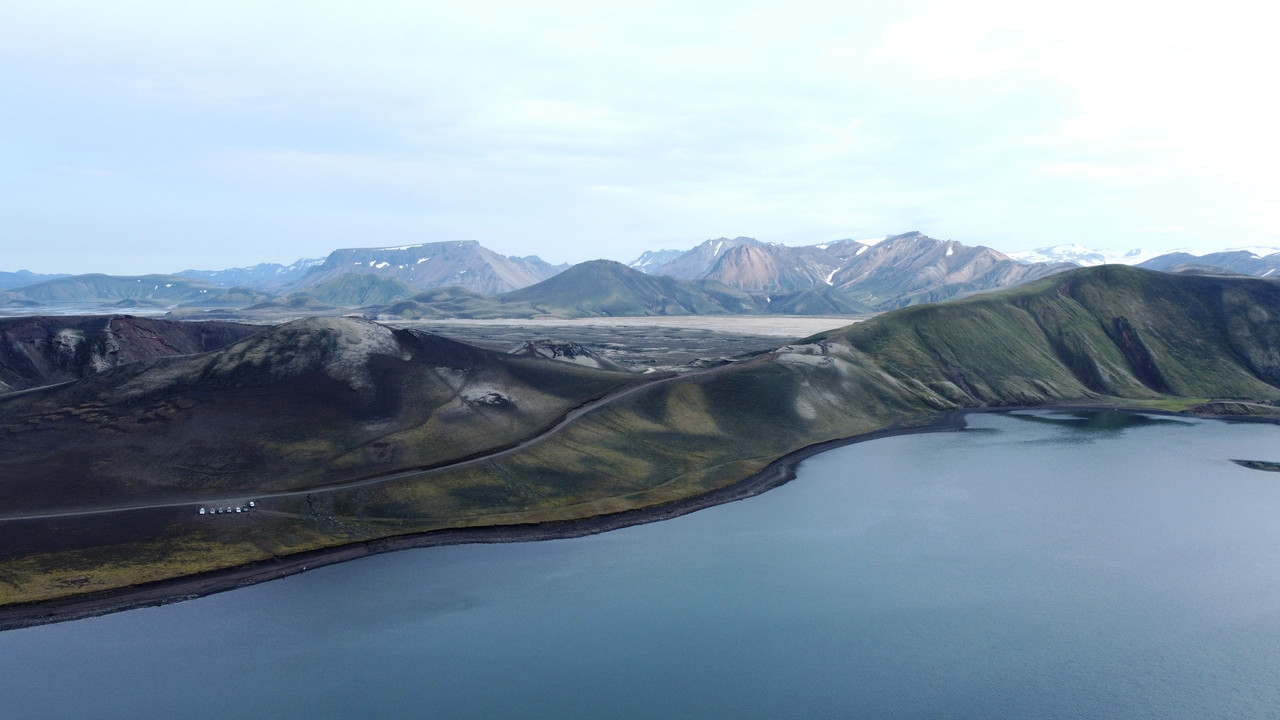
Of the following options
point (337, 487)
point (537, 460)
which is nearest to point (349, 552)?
point (337, 487)

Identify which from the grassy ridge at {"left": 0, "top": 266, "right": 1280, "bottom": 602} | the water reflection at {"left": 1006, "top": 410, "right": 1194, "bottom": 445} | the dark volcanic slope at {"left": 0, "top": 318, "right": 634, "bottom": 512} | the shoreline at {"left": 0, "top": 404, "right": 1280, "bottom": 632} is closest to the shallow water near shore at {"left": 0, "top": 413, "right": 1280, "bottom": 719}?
the shoreline at {"left": 0, "top": 404, "right": 1280, "bottom": 632}

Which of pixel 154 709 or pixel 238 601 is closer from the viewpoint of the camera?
pixel 154 709

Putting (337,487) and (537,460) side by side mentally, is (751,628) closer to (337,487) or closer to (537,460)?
(537,460)

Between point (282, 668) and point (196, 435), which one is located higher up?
point (196, 435)

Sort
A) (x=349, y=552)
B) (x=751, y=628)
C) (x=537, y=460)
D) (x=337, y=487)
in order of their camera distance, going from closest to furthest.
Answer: (x=751, y=628) → (x=349, y=552) → (x=337, y=487) → (x=537, y=460)

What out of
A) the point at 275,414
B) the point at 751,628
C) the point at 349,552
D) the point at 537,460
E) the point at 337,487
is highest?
the point at 275,414

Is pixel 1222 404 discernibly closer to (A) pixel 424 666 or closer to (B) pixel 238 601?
(A) pixel 424 666

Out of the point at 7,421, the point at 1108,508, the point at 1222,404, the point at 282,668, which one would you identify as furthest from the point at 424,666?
the point at 1222,404
